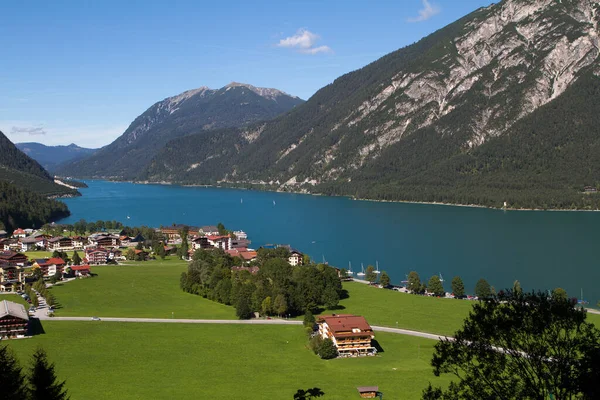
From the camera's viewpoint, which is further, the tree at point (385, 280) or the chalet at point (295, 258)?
the chalet at point (295, 258)

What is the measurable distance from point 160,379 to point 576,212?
386 ft

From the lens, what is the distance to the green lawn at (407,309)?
148 feet

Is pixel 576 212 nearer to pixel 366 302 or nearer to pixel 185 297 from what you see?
pixel 366 302

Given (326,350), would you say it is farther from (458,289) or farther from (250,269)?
(250,269)

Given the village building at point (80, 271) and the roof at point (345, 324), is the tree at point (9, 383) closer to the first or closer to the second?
the roof at point (345, 324)

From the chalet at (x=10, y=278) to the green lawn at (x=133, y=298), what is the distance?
367 centimetres

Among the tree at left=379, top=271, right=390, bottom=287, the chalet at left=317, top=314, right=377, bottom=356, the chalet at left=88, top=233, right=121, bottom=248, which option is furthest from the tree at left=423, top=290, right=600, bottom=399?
the chalet at left=88, top=233, right=121, bottom=248

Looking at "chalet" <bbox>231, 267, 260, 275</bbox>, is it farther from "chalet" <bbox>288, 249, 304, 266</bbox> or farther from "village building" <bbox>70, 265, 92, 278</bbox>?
"village building" <bbox>70, 265, 92, 278</bbox>

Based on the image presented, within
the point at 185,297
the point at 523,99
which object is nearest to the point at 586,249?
the point at 185,297

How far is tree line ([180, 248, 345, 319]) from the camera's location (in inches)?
1938

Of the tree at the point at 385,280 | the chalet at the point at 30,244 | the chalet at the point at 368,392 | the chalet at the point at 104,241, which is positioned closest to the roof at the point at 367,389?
the chalet at the point at 368,392

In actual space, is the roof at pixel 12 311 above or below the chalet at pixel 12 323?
above

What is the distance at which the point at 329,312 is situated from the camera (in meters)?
50.4

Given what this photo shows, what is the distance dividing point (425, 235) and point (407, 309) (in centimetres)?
4787
